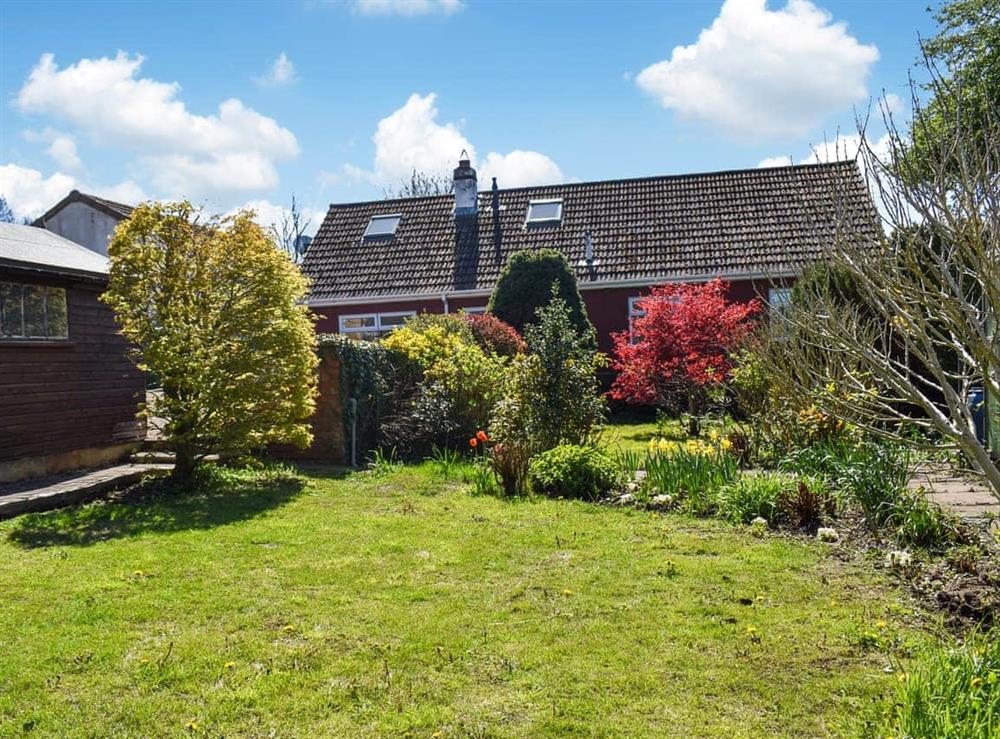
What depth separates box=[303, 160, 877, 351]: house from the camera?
19672 millimetres

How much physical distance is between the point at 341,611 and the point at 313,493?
14.9 ft

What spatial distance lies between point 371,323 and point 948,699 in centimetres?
1904

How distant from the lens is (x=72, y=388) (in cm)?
1103

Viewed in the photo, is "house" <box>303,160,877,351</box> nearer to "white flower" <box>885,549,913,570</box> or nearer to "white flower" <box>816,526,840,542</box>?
"white flower" <box>816,526,840,542</box>

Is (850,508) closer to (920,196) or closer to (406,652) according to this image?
(920,196)

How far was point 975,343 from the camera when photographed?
3.56 metres

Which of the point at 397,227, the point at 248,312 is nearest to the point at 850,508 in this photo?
the point at 248,312

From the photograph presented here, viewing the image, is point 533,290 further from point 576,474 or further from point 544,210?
point 576,474

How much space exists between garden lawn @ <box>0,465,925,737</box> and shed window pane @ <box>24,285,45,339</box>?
12.2 feet

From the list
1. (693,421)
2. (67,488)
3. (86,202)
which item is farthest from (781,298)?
(86,202)

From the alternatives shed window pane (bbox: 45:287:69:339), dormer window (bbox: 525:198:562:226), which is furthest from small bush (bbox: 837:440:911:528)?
dormer window (bbox: 525:198:562:226)

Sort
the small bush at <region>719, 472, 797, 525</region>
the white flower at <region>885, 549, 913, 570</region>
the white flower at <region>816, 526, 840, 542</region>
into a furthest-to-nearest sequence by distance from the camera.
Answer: the small bush at <region>719, 472, 797, 525</region> → the white flower at <region>816, 526, 840, 542</region> → the white flower at <region>885, 549, 913, 570</region>

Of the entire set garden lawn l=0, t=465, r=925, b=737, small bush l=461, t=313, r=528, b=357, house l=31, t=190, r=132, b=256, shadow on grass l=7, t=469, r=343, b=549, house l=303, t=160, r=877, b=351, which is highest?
house l=31, t=190, r=132, b=256

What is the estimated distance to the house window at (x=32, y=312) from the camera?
9938 millimetres
